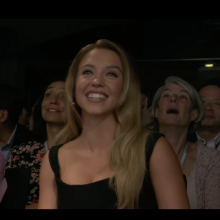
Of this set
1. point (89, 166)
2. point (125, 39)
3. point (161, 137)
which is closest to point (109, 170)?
point (89, 166)

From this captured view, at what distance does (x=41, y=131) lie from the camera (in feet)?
8.46

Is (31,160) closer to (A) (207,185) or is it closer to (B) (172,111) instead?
(B) (172,111)

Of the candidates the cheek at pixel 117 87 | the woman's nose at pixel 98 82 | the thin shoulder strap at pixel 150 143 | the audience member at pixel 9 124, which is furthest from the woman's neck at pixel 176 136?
the audience member at pixel 9 124

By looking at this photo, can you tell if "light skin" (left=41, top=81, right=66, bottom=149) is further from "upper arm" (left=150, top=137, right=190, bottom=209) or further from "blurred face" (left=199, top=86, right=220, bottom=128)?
"blurred face" (left=199, top=86, right=220, bottom=128)

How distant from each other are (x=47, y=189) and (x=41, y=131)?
512mm

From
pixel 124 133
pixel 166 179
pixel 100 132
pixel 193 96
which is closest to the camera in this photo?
pixel 166 179

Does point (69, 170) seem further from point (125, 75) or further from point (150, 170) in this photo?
point (125, 75)

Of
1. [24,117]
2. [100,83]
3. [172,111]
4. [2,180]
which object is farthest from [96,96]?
[2,180]

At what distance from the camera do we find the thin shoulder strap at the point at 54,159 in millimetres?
2227

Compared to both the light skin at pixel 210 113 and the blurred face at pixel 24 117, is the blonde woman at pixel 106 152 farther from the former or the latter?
the light skin at pixel 210 113

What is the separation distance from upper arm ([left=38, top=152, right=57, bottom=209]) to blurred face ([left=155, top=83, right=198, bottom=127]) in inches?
35.5

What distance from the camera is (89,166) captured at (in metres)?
2.21

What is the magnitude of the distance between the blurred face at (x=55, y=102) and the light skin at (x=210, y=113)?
1.03 metres

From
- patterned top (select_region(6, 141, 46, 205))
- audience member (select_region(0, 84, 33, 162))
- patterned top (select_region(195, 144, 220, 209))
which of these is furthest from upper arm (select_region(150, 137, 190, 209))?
audience member (select_region(0, 84, 33, 162))
